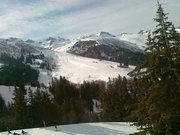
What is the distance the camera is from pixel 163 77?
2144cm

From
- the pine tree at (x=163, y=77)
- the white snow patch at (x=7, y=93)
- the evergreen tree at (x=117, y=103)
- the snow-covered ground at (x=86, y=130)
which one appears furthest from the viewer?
the white snow patch at (x=7, y=93)

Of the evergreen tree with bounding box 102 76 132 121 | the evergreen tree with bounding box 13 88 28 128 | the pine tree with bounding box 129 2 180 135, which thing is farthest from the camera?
the evergreen tree with bounding box 102 76 132 121

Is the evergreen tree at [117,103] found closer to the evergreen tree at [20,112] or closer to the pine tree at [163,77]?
the evergreen tree at [20,112]

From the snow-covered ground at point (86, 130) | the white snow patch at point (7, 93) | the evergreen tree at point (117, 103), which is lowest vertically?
the snow-covered ground at point (86, 130)

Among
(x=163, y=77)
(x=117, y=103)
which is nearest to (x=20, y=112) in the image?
(x=117, y=103)

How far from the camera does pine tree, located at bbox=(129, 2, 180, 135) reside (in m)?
20.9

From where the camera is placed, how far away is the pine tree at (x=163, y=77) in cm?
2092

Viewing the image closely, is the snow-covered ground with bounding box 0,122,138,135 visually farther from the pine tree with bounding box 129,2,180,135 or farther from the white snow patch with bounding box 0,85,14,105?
the white snow patch with bounding box 0,85,14,105

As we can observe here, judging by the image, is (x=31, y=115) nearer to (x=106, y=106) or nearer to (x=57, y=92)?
(x=106, y=106)

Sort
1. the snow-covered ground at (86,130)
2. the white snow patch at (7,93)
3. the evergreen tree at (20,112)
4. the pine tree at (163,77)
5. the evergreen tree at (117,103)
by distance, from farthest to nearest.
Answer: the white snow patch at (7,93) → the evergreen tree at (117,103) → the evergreen tree at (20,112) → the snow-covered ground at (86,130) → the pine tree at (163,77)

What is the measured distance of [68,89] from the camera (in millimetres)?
163125

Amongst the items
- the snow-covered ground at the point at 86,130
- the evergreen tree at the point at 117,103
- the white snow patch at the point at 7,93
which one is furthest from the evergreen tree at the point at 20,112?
the white snow patch at the point at 7,93

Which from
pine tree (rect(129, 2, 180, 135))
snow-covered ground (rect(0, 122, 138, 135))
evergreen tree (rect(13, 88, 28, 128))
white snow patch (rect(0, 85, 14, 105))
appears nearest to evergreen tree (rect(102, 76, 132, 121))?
evergreen tree (rect(13, 88, 28, 128))

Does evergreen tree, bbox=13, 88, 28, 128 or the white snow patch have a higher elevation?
the white snow patch
